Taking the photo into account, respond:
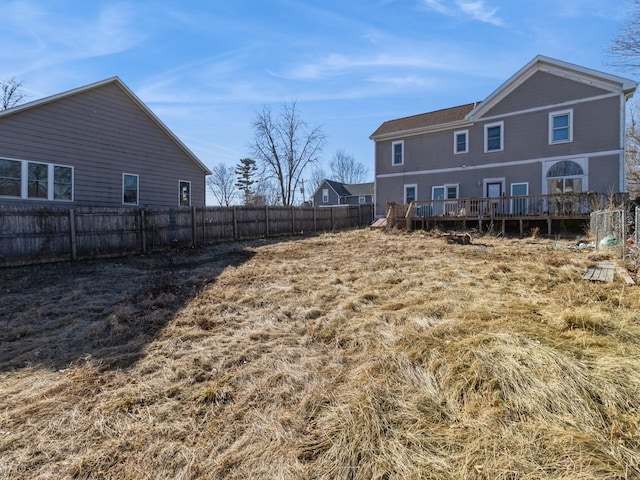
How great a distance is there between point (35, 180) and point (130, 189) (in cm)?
290

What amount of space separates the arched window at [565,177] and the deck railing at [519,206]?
1.57 meters

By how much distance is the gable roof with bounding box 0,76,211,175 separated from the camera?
968 centimetres

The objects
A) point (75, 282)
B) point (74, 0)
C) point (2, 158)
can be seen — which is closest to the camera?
point (75, 282)

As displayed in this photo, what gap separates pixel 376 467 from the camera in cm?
184

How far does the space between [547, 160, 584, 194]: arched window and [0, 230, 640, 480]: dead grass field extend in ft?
38.3

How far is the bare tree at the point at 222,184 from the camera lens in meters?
50.4

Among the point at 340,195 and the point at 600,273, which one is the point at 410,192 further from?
the point at 340,195

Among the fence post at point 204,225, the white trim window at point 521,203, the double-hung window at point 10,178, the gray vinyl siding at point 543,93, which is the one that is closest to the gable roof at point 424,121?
the gray vinyl siding at point 543,93

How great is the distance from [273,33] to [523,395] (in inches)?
454

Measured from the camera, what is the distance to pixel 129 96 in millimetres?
12477

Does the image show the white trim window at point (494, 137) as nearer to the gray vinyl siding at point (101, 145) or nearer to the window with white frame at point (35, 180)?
the gray vinyl siding at point (101, 145)

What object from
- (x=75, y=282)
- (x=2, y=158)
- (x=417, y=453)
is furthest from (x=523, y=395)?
(x=2, y=158)

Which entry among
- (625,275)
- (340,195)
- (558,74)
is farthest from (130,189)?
(340,195)

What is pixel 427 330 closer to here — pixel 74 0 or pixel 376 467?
pixel 376 467
